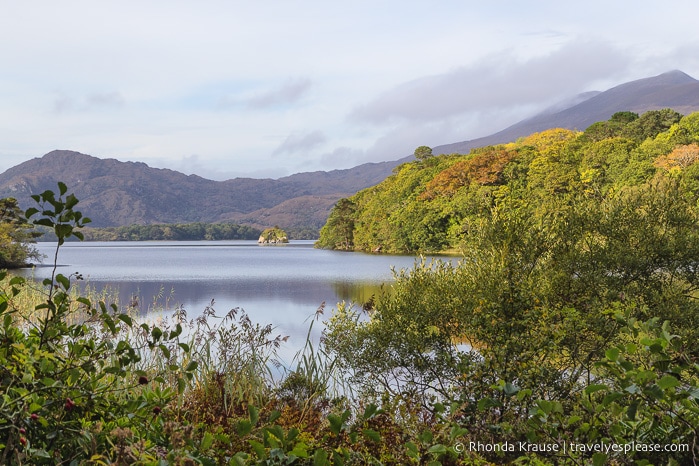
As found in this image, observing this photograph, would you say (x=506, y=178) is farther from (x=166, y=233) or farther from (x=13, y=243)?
(x=166, y=233)

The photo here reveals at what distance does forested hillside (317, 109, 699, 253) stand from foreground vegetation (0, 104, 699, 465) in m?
21.7

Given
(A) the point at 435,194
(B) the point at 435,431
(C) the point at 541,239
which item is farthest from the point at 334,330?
(A) the point at 435,194

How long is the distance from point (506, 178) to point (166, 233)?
74.8m

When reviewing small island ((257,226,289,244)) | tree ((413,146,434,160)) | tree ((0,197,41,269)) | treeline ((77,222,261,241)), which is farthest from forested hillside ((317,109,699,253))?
treeline ((77,222,261,241))

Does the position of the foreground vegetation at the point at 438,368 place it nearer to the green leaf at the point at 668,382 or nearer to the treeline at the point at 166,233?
the green leaf at the point at 668,382

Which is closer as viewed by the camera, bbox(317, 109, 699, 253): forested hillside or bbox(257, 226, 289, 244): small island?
bbox(317, 109, 699, 253): forested hillside

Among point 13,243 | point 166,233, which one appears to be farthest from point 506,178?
point 166,233

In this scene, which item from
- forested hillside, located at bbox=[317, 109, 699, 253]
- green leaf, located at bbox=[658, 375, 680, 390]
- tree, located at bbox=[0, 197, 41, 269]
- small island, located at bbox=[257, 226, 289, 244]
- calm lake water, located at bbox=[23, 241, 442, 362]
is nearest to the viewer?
green leaf, located at bbox=[658, 375, 680, 390]

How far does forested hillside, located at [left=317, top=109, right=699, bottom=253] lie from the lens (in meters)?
38.2

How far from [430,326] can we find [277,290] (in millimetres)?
15542

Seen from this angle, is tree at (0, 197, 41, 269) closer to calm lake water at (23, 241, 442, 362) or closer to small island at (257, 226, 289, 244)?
calm lake water at (23, 241, 442, 362)

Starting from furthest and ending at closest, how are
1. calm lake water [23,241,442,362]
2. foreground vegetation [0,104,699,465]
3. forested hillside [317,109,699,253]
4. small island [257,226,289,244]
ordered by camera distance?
small island [257,226,289,244] < forested hillside [317,109,699,253] < calm lake water [23,241,442,362] < foreground vegetation [0,104,699,465]

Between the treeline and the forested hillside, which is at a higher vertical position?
the forested hillside

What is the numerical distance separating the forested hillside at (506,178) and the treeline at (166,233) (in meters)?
46.2
